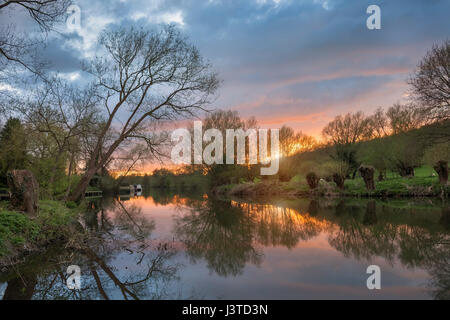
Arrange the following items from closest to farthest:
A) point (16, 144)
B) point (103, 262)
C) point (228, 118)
Answer: 1. point (103, 262)
2. point (16, 144)
3. point (228, 118)

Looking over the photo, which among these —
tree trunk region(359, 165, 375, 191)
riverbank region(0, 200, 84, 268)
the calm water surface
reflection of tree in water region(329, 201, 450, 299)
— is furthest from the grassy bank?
riverbank region(0, 200, 84, 268)

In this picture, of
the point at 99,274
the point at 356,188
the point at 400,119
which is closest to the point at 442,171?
the point at 356,188

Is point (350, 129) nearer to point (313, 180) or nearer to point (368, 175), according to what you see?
point (313, 180)

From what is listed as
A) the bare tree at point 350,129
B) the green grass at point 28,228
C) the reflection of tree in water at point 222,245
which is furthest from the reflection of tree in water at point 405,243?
the bare tree at point 350,129

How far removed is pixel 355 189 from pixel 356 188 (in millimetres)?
272

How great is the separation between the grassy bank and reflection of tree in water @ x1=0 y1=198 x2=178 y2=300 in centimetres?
2004

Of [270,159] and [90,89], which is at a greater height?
[90,89]

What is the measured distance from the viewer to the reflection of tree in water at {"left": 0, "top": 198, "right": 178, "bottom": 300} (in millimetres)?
4215

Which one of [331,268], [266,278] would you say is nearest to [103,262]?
[266,278]

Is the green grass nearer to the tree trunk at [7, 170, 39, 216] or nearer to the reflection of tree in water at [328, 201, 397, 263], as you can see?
the tree trunk at [7, 170, 39, 216]

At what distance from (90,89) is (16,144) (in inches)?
169

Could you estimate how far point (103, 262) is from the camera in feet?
19.3

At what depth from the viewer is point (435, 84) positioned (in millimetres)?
18750
